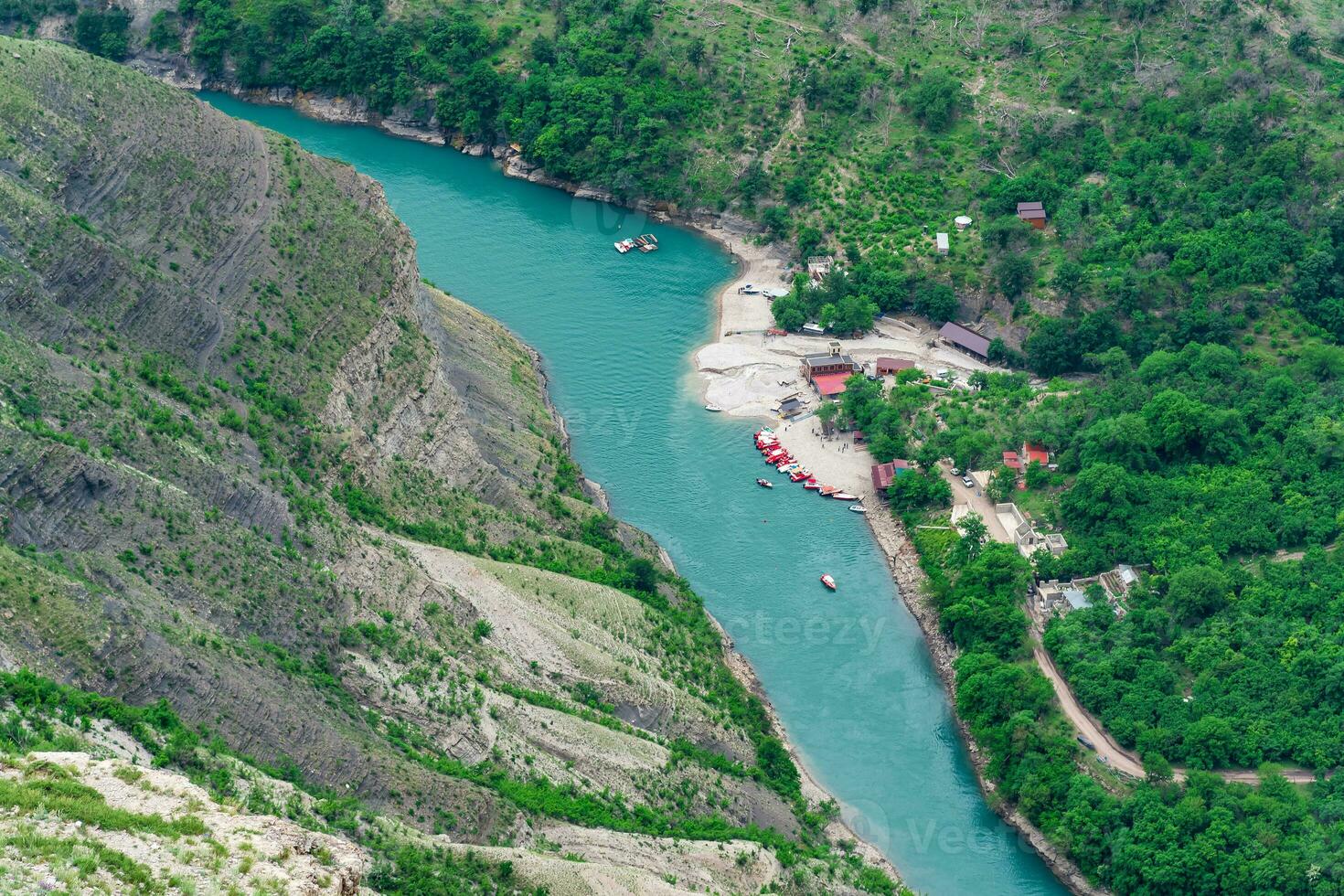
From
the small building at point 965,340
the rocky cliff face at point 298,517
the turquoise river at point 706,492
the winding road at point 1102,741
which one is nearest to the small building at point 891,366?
the small building at point 965,340

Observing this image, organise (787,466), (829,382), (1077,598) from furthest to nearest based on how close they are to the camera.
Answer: (829,382), (787,466), (1077,598)

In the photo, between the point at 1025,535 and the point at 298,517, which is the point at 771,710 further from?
the point at 298,517

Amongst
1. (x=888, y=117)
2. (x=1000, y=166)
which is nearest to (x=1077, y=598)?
(x=1000, y=166)

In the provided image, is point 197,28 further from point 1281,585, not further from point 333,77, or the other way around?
point 1281,585

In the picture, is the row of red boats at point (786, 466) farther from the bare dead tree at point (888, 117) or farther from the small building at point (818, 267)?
the bare dead tree at point (888, 117)

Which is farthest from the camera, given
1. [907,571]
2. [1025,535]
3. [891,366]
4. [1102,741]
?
[891,366]

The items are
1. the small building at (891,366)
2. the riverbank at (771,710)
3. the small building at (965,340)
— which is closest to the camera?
the riverbank at (771,710)

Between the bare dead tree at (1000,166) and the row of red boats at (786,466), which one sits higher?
the bare dead tree at (1000,166)
